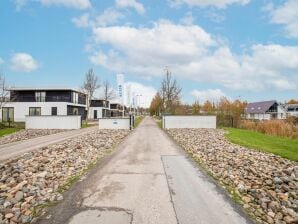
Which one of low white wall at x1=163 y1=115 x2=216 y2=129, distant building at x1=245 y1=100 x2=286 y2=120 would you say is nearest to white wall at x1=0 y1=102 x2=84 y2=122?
low white wall at x1=163 y1=115 x2=216 y2=129

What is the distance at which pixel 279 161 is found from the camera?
1029cm

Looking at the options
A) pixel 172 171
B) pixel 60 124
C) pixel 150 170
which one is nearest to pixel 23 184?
pixel 150 170

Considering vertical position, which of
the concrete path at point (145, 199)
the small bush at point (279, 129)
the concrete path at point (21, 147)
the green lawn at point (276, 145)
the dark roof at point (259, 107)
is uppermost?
the dark roof at point (259, 107)

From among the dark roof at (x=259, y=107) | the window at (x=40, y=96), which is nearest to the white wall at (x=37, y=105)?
the window at (x=40, y=96)

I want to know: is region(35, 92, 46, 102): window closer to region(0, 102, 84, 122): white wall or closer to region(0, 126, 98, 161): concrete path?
region(0, 102, 84, 122): white wall

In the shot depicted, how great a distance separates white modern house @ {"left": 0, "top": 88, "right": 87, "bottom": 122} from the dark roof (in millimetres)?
51434

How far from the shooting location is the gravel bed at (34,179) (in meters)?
5.64

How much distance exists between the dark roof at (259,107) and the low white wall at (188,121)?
1902 inches

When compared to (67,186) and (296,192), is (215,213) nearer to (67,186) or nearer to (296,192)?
(296,192)

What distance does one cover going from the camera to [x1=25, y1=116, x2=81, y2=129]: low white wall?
3116cm

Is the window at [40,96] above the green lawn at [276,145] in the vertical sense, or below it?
above

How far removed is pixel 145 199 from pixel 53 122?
27.5m

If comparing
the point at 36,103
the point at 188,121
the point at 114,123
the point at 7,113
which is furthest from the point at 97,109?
the point at 188,121

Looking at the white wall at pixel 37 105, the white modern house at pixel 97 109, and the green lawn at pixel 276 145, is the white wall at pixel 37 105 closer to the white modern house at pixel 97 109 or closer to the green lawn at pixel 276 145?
the white modern house at pixel 97 109
